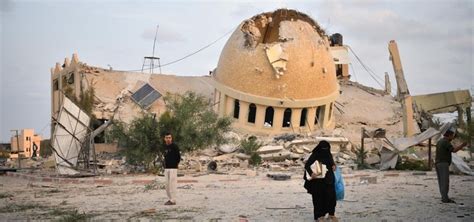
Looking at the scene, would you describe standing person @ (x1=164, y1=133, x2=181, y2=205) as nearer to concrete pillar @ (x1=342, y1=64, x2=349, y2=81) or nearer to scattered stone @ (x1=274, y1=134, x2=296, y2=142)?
scattered stone @ (x1=274, y1=134, x2=296, y2=142)

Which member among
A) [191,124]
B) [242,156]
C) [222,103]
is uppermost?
[222,103]

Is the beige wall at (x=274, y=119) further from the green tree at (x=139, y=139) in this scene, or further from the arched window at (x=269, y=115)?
the green tree at (x=139, y=139)

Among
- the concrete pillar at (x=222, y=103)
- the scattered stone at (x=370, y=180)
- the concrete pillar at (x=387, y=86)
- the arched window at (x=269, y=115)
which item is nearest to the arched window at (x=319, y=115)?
the arched window at (x=269, y=115)

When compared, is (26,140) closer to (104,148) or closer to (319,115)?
(104,148)

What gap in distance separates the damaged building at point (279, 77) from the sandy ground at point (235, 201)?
549 inches

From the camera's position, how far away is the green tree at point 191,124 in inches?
775

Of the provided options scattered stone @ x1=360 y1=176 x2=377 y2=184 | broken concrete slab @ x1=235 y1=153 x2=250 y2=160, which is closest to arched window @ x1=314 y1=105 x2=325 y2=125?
broken concrete slab @ x1=235 y1=153 x2=250 y2=160

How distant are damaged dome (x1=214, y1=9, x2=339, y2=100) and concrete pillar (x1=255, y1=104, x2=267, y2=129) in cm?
84

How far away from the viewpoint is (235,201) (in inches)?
445

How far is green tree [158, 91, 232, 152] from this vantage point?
19.7 m

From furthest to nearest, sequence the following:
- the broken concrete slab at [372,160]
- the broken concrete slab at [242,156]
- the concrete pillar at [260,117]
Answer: the concrete pillar at [260,117]
the broken concrete slab at [242,156]
the broken concrete slab at [372,160]

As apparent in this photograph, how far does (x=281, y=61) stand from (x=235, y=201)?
1973 cm

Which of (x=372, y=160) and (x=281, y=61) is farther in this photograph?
(x=281, y=61)

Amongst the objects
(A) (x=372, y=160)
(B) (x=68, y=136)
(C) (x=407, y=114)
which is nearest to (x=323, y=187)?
(B) (x=68, y=136)
